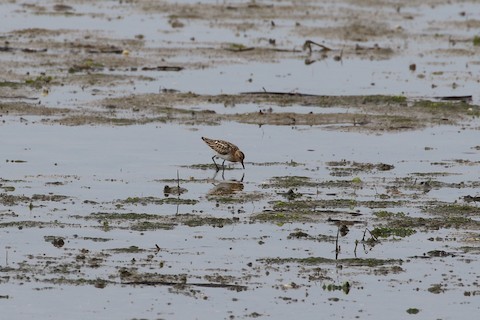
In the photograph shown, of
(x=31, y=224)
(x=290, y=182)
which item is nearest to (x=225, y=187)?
(x=290, y=182)

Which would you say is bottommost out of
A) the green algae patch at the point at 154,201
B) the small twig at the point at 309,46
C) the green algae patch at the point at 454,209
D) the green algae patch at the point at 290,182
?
the green algae patch at the point at 154,201

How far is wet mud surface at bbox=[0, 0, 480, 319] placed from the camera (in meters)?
15.9

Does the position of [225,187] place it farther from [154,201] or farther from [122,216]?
[122,216]

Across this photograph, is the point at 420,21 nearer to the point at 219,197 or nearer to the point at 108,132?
the point at 108,132

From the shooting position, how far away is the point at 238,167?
23500 mm

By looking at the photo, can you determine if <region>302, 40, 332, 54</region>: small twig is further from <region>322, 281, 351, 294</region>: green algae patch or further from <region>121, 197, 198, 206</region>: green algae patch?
<region>322, 281, 351, 294</region>: green algae patch

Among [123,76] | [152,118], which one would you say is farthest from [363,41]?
[152,118]

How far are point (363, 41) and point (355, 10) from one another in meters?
5.04

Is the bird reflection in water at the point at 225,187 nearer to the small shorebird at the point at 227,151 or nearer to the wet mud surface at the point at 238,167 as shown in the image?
the wet mud surface at the point at 238,167

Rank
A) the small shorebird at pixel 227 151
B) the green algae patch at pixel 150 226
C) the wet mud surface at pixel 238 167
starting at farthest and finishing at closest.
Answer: the small shorebird at pixel 227 151, the green algae patch at pixel 150 226, the wet mud surface at pixel 238 167

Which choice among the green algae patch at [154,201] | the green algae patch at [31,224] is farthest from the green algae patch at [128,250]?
the green algae patch at [154,201]

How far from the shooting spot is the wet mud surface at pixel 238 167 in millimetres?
15922

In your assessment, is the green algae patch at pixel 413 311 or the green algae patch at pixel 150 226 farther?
the green algae patch at pixel 150 226

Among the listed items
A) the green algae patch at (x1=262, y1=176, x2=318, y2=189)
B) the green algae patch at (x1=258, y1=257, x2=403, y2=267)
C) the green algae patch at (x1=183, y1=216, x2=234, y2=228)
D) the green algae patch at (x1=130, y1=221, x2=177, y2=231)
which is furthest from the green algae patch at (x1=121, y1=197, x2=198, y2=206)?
the green algae patch at (x1=258, y1=257, x2=403, y2=267)
